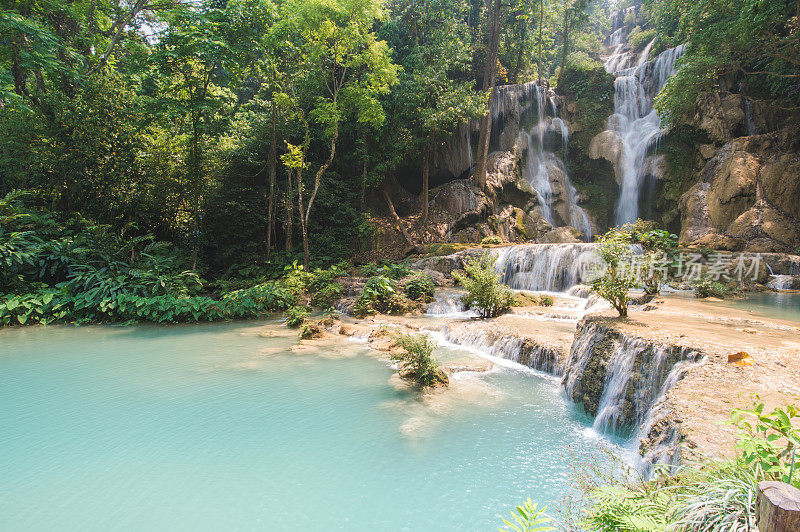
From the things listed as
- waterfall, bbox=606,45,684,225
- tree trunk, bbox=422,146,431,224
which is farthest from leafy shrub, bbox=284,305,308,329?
waterfall, bbox=606,45,684,225

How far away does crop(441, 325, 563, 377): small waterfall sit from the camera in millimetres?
6574

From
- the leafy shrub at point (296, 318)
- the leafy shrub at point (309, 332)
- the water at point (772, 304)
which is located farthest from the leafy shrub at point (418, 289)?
the water at point (772, 304)

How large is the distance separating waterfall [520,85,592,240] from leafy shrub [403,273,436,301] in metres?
12.0

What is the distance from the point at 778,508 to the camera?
1.34 m

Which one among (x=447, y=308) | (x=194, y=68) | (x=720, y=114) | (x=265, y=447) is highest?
(x=720, y=114)

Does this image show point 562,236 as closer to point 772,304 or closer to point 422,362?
point 772,304

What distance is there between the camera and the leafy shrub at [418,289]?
40.0 feet

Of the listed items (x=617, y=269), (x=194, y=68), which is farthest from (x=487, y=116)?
(x=617, y=269)

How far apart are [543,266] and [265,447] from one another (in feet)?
38.6

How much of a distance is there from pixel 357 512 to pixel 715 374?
3.64 metres

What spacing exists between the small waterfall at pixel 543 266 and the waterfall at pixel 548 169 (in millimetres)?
8212

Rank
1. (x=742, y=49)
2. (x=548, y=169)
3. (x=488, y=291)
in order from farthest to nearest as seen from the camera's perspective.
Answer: (x=548, y=169), (x=742, y=49), (x=488, y=291)

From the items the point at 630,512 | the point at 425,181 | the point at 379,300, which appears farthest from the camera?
the point at 425,181

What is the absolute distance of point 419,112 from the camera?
1825 cm
